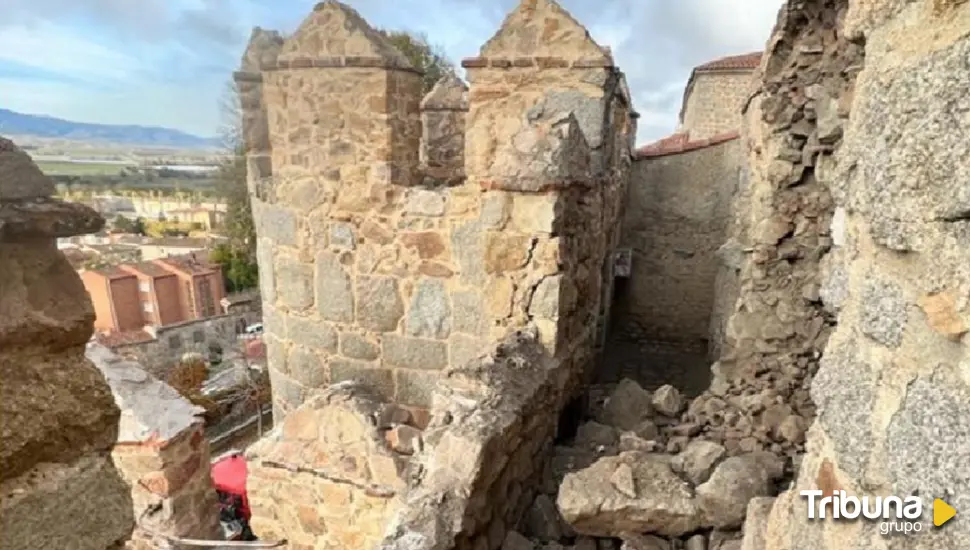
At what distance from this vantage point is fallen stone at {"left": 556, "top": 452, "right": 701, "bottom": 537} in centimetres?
239

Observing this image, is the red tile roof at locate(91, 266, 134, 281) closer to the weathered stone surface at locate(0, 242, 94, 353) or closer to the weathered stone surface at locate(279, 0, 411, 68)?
the weathered stone surface at locate(279, 0, 411, 68)

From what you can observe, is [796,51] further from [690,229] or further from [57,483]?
[690,229]

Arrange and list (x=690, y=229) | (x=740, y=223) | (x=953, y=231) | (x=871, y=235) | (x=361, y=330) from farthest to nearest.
→ (x=690, y=229)
(x=740, y=223)
(x=361, y=330)
(x=871, y=235)
(x=953, y=231)

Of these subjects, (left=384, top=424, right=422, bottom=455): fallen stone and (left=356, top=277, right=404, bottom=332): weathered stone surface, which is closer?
(left=384, top=424, right=422, bottom=455): fallen stone

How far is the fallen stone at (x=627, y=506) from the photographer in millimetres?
2395

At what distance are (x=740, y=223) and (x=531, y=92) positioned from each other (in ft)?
9.29

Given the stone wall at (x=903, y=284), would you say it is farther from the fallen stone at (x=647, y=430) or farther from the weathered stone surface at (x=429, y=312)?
the weathered stone surface at (x=429, y=312)

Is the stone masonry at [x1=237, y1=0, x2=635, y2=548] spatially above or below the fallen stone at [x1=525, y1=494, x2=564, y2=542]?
above

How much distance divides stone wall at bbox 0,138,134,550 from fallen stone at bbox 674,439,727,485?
2.13 meters

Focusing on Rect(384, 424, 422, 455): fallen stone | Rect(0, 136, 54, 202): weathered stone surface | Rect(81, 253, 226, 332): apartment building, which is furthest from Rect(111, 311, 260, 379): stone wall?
Rect(0, 136, 54, 202): weathered stone surface

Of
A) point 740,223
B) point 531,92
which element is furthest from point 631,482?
point 740,223

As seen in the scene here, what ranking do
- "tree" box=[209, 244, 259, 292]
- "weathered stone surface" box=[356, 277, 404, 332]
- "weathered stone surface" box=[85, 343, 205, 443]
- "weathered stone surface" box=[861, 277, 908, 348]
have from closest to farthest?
"weathered stone surface" box=[861, 277, 908, 348] < "weathered stone surface" box=[85, 343, 205, 443] < "weathered stone surface" box=[356, 277, 404, 332] < "tree" box=[209, 244, 259, 292]

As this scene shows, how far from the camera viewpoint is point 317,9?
432 centimetres

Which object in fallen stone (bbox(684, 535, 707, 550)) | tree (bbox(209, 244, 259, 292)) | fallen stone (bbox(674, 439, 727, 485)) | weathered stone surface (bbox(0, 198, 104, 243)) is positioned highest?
weathered stone surface (bbox(0, 198, 104, 243))
